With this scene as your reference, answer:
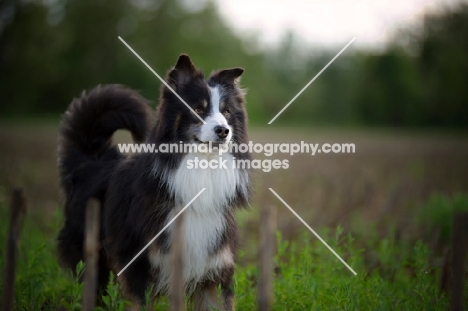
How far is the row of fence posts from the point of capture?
9.71 ft

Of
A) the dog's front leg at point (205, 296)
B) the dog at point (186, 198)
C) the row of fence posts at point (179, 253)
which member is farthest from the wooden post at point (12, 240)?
the dog's front leg at point (205, 296)

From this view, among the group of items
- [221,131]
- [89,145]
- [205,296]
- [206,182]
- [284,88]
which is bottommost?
[205,296]

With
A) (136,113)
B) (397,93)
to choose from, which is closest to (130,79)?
(397,93)

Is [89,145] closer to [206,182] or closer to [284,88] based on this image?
[206,182]

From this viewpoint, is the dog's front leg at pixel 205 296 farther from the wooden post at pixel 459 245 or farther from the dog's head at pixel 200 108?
the wooden post at pixel 459 245

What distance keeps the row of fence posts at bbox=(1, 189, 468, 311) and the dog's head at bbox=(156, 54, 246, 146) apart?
1.37 metres

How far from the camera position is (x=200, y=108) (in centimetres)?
445

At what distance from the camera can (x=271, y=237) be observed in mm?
2959

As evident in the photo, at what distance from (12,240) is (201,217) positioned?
163cm

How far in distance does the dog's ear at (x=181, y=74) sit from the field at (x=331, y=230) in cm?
188

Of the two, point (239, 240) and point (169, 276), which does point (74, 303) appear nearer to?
point (169, 276)

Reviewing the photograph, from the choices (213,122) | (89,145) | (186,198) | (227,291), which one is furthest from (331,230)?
(213,122)

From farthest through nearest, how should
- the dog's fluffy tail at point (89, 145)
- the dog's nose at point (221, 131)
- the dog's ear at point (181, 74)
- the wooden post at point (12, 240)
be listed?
the dog's fluffy tail at point (89, 145) < the dog's ear at point (181, 74) < the dog's nose at point (221, 131) < the wooden post at point (12, 240)

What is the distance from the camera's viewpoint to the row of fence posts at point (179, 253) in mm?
2959
